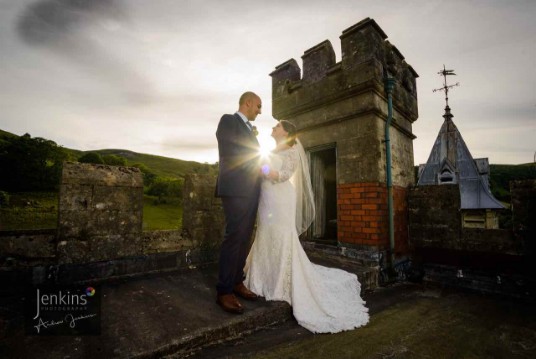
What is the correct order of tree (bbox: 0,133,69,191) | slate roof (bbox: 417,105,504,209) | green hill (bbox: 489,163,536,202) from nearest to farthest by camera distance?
1. tree (bbox: 0,133,69,191)
2. slate roof (bbox: 417,105,504,209)
3. green hill (bbox: 489,163,536,202)

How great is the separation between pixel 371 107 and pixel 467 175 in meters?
33.3

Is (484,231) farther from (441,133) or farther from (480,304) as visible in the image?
(441,133)

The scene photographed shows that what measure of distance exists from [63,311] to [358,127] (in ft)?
15.3

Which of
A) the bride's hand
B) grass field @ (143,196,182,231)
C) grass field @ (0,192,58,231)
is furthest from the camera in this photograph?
grass field @ (143,196,182,231)

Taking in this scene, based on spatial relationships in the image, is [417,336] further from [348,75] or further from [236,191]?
[348,75]

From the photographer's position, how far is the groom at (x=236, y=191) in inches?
107

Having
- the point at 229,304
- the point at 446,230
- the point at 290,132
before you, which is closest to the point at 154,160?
the point at 290,132

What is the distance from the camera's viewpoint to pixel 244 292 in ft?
9.53

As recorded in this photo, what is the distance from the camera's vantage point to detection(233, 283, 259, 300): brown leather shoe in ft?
9.45

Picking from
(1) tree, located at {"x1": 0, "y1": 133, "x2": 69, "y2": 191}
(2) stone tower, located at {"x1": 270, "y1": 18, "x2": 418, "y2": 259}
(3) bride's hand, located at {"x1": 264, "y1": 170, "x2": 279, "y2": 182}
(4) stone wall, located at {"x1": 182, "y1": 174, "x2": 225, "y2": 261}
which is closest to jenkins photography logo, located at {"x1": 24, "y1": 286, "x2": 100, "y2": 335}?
(4) stone wall, located at {"x1": 182, "y1": 174, "x2": 225, "y2": 261}

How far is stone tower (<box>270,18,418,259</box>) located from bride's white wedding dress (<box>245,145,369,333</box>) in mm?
1376

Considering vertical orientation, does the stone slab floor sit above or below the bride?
below

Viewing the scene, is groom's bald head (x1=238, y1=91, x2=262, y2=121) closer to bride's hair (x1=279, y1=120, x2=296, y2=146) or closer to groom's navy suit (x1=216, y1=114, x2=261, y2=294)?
groom's navy suit (x1=216, y1=114, x2=261, y2=294)

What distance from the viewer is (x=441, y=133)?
31.8m
